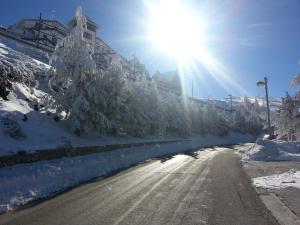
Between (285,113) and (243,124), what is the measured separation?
54.0m

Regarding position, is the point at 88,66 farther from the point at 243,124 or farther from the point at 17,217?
the point at 243,124

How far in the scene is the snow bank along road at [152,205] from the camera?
808 centimetres

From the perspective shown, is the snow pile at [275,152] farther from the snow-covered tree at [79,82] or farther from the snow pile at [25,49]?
the snow pile at [25,49]

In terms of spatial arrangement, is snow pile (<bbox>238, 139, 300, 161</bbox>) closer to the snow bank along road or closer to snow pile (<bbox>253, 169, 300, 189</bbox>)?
snow pile (<bbox>253, 169, 300, 189</bbox>)

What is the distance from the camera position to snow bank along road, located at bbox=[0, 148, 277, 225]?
8.08m

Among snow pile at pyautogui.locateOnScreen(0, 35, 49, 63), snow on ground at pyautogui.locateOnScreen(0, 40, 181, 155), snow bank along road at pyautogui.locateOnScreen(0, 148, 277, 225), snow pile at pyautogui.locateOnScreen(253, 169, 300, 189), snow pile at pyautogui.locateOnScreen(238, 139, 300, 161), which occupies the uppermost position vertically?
snow pile at pyautogui.locateOnScreen(0, 35, 49, 63)

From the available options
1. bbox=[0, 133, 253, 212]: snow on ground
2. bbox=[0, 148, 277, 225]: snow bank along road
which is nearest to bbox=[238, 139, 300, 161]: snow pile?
bbox=[0, 133, 253, 212]: snow on ground

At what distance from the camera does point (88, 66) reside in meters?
26.0

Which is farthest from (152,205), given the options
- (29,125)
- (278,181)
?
(29,125)

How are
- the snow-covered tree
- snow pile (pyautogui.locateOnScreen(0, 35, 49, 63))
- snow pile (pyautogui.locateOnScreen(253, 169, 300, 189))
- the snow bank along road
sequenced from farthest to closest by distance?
snow pile (pyautogui.locateOnScreen(0, 35, 49, 63)) < the snow-covered tree < snow pile (pyautogui.locateOnScreen(253, 169, 300, 189)) < the snow bank along road

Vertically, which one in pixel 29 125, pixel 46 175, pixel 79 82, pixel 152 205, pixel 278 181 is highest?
pixel 79 82

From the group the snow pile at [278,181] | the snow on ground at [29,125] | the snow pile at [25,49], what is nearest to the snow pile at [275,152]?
the snow pile at [278,181]

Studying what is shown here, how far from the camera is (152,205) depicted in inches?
377

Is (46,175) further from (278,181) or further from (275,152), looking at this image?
(275,152)
